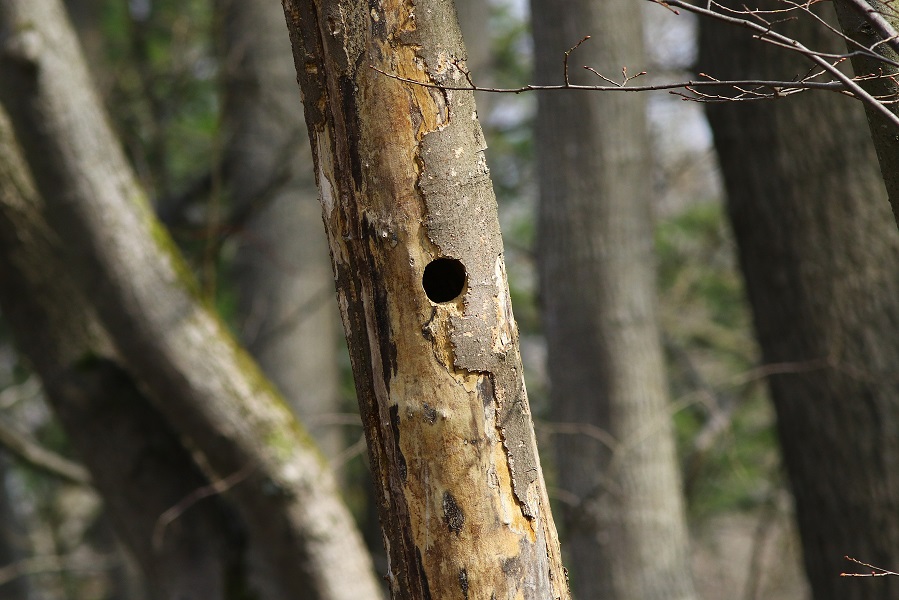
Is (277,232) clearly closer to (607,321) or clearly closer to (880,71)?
(607,321)

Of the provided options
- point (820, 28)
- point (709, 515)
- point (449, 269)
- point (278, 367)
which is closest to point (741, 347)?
point (709, 515)

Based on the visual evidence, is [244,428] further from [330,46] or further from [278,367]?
[278,367]

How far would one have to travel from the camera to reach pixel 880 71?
5.23ft

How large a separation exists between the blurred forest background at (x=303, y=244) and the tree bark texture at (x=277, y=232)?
18 mm

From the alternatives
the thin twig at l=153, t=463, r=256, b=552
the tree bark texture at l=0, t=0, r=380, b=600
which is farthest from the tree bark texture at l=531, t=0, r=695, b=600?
the thin twig at l=153, t=463, r=256, b=552

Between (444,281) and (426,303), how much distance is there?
4.2 inches

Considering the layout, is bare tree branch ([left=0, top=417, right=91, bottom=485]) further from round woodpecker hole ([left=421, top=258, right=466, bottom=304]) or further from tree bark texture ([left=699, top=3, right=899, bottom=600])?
round woodpecker hole ([left=421, top=258, right=466, bottom=304])

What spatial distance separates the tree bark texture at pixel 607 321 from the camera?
4.17 metres

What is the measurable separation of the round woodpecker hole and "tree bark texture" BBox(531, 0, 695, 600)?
103 inches

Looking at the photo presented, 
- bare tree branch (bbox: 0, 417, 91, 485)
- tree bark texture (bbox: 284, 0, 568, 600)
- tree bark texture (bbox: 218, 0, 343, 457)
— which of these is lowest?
tree bark texture (bbox: 284, 0, 568, 600)

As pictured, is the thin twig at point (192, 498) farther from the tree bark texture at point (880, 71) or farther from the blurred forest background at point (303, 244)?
the tree bark texture at point (880, 71)

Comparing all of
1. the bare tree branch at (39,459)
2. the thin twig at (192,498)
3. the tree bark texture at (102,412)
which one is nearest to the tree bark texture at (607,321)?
the thin twig at (192,498)

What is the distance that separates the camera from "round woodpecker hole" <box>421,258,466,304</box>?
1.70 metres

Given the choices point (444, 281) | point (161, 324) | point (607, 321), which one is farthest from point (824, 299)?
point (161, 324)
